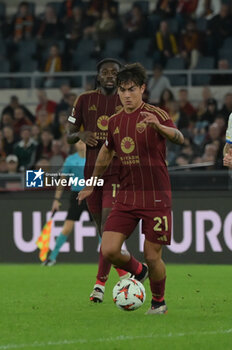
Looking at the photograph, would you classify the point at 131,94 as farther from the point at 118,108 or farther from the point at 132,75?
the point at 118,108

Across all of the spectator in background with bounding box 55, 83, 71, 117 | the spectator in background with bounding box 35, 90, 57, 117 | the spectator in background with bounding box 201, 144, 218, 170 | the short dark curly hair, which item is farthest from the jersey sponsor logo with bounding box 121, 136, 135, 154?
the spectator in background with bounding box 35, 90, 57, 117

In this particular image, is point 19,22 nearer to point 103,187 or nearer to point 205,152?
point 205,152

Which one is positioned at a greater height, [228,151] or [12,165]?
[12,165]

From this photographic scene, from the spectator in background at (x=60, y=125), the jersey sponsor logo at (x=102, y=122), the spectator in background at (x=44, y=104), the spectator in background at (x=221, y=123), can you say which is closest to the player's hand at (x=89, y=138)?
the jersey sponsor logo at (x=102, y=122)

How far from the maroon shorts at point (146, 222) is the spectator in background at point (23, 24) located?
15.4 metres

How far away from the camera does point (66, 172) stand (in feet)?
49.6

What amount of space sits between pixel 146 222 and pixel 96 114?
6.02ft

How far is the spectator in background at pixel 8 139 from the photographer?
62.5 feet

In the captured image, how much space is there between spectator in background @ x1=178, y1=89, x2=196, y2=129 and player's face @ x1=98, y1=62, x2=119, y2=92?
9142 millimetres

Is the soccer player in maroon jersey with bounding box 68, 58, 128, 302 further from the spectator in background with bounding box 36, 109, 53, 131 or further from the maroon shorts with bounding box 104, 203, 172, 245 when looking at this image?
the spectator in background with bounding box 36, 109, 53, 131

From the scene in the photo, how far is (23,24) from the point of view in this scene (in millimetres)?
23344

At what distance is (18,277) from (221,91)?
334 inches

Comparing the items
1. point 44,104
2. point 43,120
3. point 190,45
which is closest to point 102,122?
point 43,120

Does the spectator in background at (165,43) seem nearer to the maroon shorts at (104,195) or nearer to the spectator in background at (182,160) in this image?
the spectator in background at (182,160)
